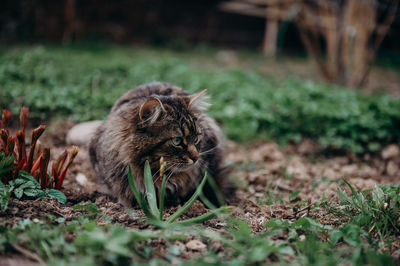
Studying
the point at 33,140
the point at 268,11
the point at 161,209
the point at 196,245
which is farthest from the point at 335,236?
the point at 268,11

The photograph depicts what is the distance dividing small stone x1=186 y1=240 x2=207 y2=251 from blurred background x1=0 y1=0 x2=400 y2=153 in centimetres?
228

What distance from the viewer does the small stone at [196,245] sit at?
69.1 inches

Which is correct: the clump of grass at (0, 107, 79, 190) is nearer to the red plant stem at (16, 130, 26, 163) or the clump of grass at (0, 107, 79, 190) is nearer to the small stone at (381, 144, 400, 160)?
the red plant stem at (16, 130, 26, 163)

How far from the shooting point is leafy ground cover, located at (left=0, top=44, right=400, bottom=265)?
5.17 ft

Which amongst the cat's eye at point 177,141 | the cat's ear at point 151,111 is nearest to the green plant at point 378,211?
the cat's eye at point 177,141

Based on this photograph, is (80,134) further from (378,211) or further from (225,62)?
(225,62)

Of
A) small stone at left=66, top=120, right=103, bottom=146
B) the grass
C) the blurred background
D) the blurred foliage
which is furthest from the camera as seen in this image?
A: the blurred background

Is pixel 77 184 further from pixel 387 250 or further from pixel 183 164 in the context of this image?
pixel 387 250

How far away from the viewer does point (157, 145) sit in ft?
7.22

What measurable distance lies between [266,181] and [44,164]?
1.88m

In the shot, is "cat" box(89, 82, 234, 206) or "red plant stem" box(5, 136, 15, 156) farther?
"cat" box(89, 82, 234, 206)

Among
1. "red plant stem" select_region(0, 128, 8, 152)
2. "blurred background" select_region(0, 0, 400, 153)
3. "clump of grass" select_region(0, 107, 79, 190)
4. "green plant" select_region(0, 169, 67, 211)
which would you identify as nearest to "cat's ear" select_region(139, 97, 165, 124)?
"clump of grass" select_region(0, 107, 79, 190)

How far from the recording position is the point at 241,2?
9.67 metres

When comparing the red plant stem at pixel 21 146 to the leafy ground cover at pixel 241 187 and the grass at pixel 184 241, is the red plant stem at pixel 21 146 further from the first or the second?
the grass at pixel 184 241
